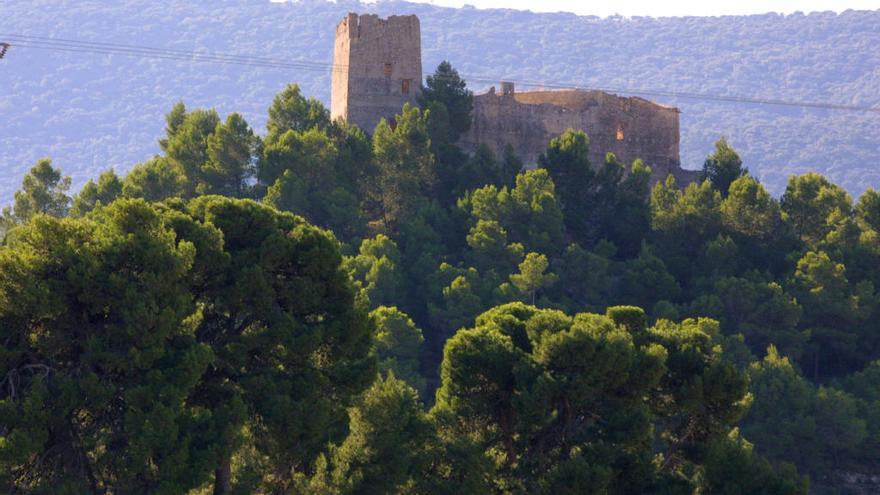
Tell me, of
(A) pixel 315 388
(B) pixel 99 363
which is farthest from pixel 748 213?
(B) pixel 99 363

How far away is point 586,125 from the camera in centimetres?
4762

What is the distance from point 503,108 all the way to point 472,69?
3167 inches

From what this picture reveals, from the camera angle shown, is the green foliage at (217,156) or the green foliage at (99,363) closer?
the green foliage at (99,363)

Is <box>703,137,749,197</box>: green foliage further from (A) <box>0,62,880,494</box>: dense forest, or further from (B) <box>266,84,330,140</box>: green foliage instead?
(B) <box>266,84,330,140</box>: green foliage

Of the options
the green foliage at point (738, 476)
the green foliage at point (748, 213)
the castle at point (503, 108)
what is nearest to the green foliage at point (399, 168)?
the castle at point (503, 108)

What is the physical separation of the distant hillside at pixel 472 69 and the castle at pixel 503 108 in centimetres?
4258

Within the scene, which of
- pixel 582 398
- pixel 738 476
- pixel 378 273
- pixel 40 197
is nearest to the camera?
pixel 582 398

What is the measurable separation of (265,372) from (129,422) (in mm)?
2544

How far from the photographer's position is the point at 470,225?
41781 millimetres

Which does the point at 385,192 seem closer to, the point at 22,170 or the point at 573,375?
the point at 573,375

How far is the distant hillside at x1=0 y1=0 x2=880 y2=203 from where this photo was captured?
3937 inches

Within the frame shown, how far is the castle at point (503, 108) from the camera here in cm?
4531

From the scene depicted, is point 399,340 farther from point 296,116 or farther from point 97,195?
point 296,116

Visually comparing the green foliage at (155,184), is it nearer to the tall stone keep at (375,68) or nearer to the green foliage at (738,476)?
the tall stone keep at (375,68)
